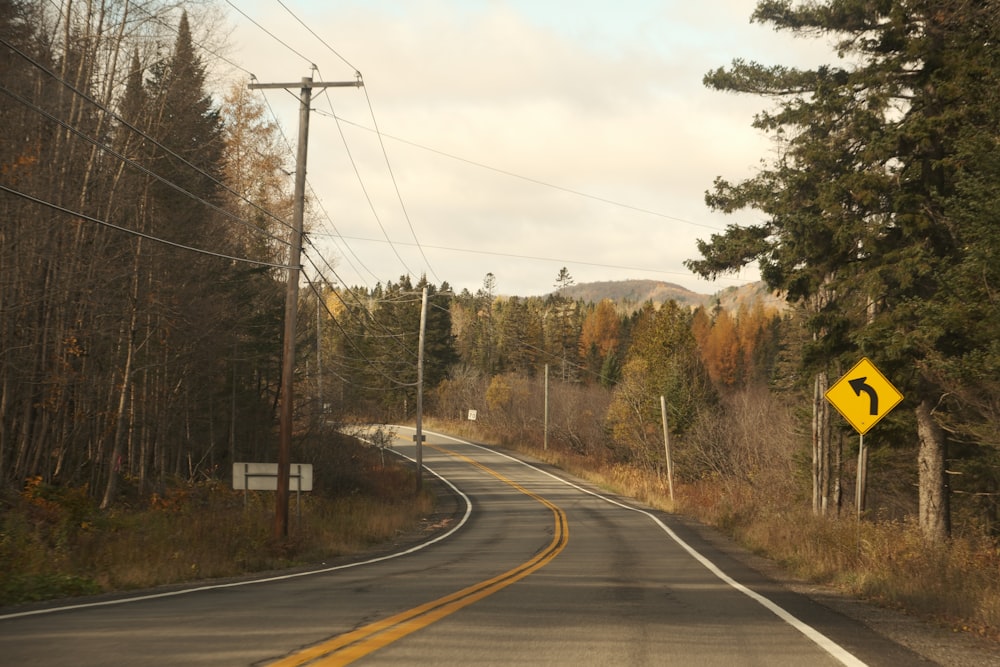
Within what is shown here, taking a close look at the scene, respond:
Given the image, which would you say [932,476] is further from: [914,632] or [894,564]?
[914,632]

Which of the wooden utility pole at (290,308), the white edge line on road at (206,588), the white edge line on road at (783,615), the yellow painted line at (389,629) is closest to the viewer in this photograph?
the yellow painted line at (389,629)

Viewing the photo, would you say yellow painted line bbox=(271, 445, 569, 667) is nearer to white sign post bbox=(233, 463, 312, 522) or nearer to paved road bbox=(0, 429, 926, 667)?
paved road bbox=(0, 429, 926, 667)

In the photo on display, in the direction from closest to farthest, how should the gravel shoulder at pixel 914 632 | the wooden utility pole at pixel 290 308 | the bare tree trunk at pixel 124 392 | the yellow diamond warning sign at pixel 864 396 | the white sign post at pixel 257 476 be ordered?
the gravel shoulder at pixel 914 632 → the yellow diamond warning sign at pixel 864 396 → the wooden utility pole at pixel 290 308 → the white sign post at pixel 257 476 → the bare tree trunk at pixel 124 392

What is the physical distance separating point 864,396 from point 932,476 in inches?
229

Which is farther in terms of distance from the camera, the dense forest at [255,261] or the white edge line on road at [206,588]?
the dense forest at [255,261]

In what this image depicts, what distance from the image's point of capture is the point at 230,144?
122ft

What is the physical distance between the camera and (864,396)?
47.3 ft

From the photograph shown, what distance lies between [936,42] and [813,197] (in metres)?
3.91

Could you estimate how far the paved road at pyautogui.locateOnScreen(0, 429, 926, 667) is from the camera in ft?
21.5

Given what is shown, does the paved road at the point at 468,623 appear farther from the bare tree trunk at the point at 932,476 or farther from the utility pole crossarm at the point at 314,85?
the utility pole crossarm at the point at 314,85

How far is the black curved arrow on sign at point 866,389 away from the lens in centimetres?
1425

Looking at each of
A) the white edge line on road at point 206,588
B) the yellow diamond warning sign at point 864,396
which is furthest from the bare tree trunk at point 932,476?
the white edge line on road at point 206,588

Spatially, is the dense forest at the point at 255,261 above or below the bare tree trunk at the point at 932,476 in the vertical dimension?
above

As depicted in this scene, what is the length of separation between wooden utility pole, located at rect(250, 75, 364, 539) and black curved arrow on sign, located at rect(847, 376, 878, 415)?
11475 millimetres
